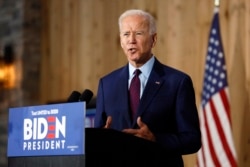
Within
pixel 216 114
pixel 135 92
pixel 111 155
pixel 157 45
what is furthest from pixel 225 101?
pixel 111 155

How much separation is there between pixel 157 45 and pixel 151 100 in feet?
9.53

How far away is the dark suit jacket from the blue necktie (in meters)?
0.02

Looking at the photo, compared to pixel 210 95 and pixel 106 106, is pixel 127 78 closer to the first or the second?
pixel 106 106

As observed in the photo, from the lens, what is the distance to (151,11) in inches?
198

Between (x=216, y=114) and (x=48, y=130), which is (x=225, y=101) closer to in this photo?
(x=216, y=114)

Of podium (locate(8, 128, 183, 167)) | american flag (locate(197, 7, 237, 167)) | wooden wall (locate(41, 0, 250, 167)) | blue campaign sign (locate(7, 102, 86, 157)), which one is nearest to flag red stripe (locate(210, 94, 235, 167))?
american flag (locate(197, 7, 237, 167))

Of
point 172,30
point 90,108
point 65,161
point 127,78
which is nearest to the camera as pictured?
point 65,161

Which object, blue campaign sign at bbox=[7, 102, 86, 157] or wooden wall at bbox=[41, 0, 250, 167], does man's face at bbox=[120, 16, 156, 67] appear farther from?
wooden wall at bbox=[41, 0, 250, 167]

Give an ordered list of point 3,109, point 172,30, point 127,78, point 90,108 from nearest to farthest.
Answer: point 127,78
point 172,30
point 90,108
point 3,109

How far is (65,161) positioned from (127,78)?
47 cm

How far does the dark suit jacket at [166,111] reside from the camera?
1980mm

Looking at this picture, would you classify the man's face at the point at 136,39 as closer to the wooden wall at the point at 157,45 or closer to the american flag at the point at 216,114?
the american flag at the point at 216,114

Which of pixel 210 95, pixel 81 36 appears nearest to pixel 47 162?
pixel 210 95

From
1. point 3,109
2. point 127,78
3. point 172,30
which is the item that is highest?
point 172,30
